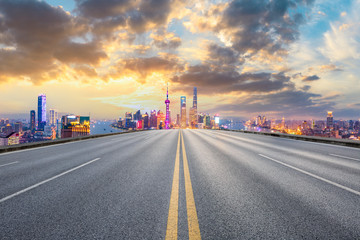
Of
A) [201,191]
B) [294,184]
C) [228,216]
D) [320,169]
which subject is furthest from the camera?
[320,169]

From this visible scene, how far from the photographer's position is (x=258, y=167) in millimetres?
6801

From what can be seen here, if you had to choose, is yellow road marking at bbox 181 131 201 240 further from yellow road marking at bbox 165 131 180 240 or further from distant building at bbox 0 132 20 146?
distant building at bbox 0 132 20 146

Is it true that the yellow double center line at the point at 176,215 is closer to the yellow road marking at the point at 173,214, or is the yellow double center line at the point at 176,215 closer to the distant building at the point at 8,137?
the yellow road marking at the point at 173,214

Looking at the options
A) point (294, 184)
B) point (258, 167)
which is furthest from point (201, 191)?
point (258, 167)

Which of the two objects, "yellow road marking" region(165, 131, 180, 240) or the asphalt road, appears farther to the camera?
the asphalt road

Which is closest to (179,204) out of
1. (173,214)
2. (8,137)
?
(173,214)

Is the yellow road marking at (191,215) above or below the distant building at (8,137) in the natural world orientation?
below

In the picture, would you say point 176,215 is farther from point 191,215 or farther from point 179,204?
point 179,204

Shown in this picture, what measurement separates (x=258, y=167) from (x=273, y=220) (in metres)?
4.03

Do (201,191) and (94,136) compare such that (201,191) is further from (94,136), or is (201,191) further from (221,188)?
(94,136)

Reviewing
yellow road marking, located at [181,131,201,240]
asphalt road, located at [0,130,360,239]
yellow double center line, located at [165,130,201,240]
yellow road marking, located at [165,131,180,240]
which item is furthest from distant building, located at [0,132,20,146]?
yellow road marking, located at [181,131,201,240]

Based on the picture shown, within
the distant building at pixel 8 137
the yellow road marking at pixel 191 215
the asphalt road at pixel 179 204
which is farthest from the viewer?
the distant building at pixel 8 137

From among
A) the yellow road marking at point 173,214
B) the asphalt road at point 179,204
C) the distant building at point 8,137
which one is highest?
the distant building at point 8,137

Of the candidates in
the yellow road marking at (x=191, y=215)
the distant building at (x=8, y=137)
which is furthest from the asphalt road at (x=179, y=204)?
the distant building at (x=8, y=137)
